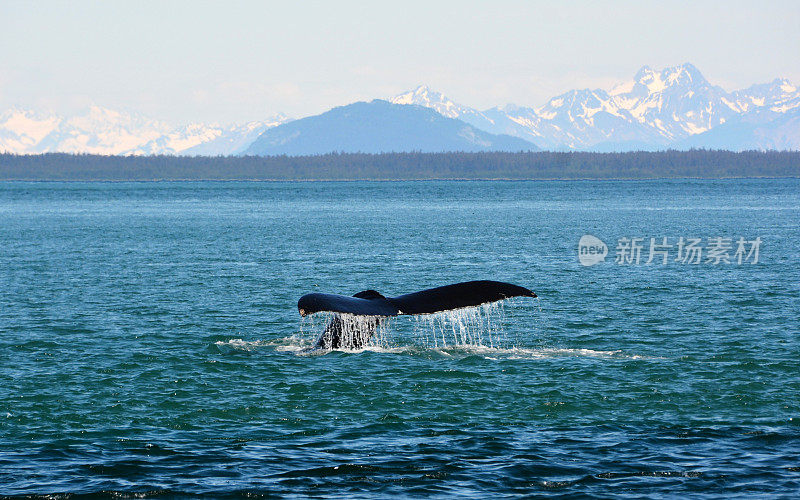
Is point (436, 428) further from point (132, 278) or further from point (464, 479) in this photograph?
point (132, 278)

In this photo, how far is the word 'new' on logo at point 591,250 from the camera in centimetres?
5094

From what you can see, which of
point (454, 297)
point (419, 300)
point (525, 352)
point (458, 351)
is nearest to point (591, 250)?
point (525, 352)

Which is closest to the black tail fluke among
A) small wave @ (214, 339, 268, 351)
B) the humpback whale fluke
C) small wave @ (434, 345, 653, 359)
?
the humpback whale fluke

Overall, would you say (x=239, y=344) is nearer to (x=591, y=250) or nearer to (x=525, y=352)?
(x=525, y=352)

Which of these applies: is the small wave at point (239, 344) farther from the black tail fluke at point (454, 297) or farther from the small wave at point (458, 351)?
the black tail fluke at point (454, 297)

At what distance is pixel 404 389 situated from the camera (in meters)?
19.3

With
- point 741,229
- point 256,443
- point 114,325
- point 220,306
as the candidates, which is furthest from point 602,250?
point 256,443

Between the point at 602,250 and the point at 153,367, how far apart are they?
40395mm

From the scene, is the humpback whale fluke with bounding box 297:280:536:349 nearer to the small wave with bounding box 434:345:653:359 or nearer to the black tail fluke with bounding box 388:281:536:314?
the black tail fluke with bounding box 388:281:536:314

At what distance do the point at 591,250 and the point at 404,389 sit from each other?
40476 millimetres

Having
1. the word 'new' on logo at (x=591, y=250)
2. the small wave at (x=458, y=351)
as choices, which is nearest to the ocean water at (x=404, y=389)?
the small wave at (x=458, y=351)

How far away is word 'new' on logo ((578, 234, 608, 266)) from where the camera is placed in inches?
2005

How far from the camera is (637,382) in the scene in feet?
65.2

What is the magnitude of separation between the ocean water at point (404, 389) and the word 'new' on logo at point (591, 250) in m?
6.56
